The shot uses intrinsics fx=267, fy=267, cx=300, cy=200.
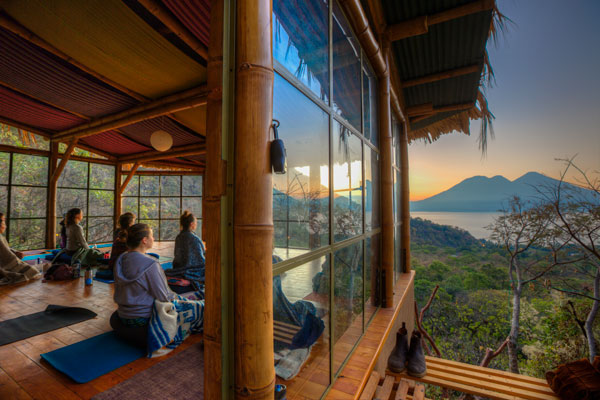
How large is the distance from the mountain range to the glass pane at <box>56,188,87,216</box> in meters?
14.0

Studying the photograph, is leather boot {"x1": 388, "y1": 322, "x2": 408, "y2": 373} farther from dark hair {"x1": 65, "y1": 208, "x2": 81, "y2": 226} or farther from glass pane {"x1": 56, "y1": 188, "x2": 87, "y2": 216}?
A: glass pane {"x1": 56, "y1": 188, "x2": 87, "y2": 216}

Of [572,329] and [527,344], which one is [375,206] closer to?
[572,329]

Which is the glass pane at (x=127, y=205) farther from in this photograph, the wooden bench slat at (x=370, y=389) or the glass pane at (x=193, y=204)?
the wooden bench slat at (x=370, y=389)

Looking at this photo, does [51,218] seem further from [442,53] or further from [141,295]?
[442,53]

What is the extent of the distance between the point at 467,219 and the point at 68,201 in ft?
62.7

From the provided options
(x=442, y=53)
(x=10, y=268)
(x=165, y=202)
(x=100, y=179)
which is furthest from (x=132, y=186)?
(x=442, y=53)

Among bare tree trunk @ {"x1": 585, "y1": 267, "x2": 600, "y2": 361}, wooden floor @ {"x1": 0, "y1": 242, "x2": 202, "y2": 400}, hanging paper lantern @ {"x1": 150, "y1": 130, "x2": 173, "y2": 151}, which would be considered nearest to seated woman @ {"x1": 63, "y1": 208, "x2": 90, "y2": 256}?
wooden floor @ {"x1": 0, "y1": 242, "x2": 202, "y2": 400}

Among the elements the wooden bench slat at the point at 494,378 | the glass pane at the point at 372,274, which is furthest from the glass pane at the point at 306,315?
the wooden bench slat at the point at 494,378

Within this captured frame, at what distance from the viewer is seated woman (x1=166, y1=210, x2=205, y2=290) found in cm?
341

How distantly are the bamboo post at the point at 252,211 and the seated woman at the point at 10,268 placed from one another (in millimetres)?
5004

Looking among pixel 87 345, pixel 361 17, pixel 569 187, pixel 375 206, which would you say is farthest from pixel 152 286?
pixel 569 187

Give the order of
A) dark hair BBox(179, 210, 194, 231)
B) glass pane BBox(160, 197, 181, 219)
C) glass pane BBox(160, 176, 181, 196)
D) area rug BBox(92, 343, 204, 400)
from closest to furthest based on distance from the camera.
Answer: area rug BBox(92, 343, 204, 400), dark hair BBox(179, 210, 194, 231), glass pane BBox(160, 197, 181, 219), glass pane BBox(160, 176, 181, 196)

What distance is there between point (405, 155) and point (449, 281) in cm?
997

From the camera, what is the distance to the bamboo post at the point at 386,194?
10.6 feet
